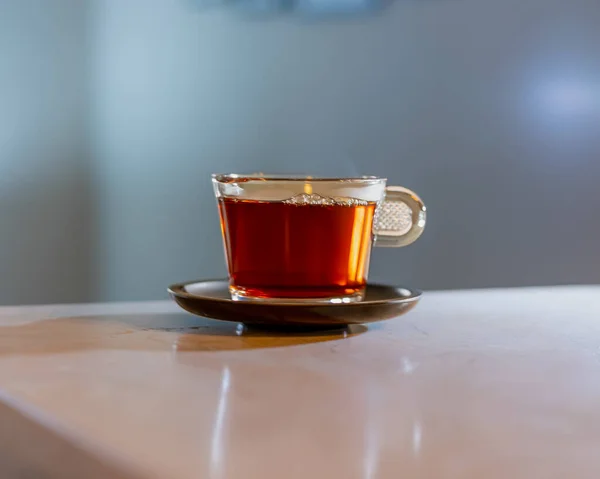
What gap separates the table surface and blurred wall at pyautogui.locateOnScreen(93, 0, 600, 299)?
0.49 meters

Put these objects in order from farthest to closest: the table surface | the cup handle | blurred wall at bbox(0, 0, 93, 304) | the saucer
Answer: blurred wall at bbox(0, 0, 93, 304), the cup handle, the saucer, the table surface

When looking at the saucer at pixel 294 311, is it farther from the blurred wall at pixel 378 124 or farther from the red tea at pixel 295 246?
the blurred wall at pixel 378 124

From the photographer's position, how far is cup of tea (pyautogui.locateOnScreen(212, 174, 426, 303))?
0.62m

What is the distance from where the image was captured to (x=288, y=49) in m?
1.17

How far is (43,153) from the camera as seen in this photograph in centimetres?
106

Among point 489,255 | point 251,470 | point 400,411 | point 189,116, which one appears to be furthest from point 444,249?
point 251,470

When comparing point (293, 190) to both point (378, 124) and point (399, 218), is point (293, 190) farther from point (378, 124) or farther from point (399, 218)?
point (378, 124)

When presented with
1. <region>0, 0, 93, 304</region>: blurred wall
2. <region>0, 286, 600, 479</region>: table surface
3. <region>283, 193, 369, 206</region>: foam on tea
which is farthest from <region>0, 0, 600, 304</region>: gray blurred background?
<region>283, 193, 369, 206</region>: foam on tea

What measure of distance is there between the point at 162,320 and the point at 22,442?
308mm

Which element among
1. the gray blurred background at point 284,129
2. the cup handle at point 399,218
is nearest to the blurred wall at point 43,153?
the gray blurred background at point 284,129

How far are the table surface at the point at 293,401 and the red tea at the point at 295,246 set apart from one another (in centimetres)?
5

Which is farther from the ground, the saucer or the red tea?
the red tea

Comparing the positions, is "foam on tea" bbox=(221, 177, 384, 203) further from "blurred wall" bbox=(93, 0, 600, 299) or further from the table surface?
"blurred wall" bbox=(93, 0, 600, 299)

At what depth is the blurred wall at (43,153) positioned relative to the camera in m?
1.03
